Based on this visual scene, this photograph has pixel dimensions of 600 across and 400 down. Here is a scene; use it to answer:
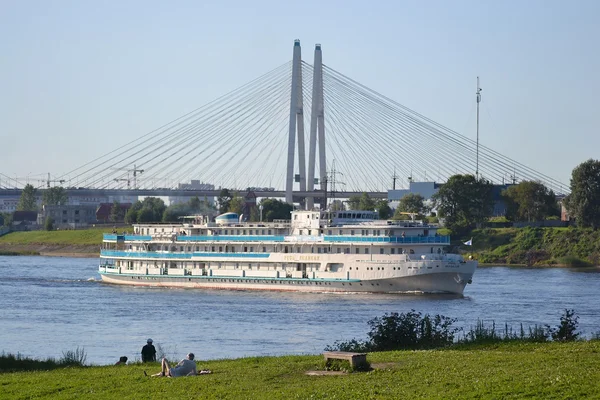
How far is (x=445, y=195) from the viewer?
3851 inches

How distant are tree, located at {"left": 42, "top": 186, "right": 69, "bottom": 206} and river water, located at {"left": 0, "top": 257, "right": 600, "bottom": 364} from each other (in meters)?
75.2

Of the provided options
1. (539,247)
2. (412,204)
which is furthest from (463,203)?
(539,247)

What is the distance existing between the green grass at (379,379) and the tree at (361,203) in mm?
82389

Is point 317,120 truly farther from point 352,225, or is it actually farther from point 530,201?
point 530,201

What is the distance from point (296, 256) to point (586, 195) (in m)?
38.9

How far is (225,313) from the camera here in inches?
1780

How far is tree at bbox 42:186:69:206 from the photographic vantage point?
142750mm

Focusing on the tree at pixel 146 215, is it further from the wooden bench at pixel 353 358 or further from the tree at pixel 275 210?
the wooden bench at pixel 353 358

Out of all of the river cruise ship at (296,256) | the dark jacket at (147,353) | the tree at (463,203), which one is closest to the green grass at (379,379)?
the dark jacket at (147,353)

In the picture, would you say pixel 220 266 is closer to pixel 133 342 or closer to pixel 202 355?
pixel 133 342

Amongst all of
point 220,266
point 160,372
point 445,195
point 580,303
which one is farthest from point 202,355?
point 445,195

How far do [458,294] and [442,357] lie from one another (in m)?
33.7

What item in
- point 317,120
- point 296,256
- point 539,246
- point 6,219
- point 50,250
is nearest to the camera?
point 296,256

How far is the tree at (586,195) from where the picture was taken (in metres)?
89.9
